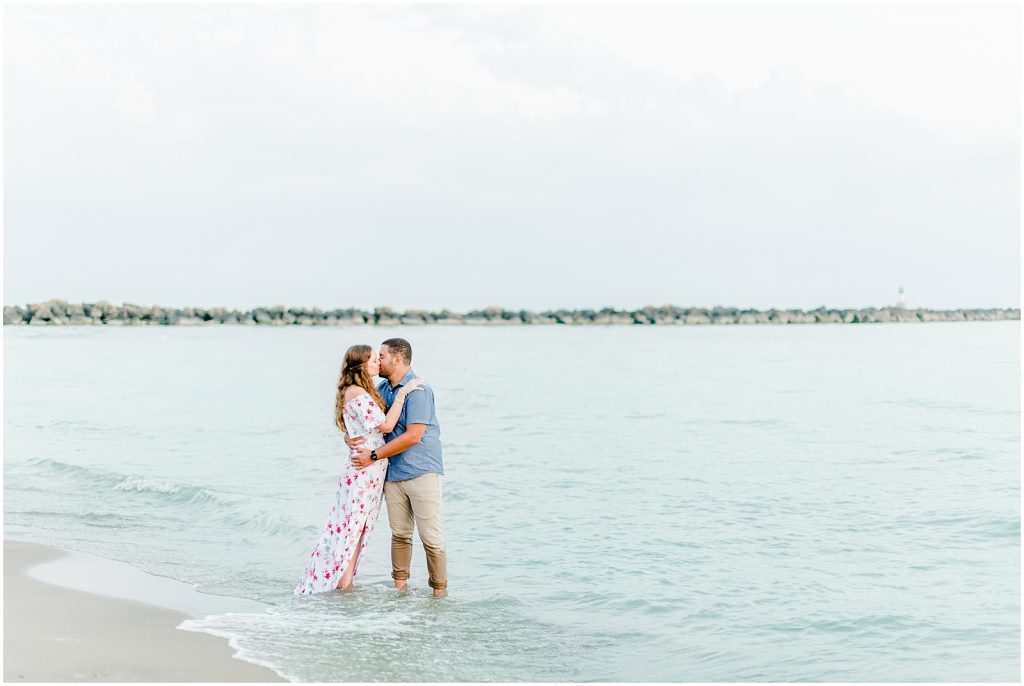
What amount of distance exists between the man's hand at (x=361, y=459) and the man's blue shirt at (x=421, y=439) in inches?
7.3

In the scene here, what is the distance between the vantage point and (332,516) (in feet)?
25.4

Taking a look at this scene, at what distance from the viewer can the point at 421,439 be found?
7383 mm

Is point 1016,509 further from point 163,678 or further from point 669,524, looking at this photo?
point 163,678

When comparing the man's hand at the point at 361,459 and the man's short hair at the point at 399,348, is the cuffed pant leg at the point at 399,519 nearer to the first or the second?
the man's hand at the point at 361,459

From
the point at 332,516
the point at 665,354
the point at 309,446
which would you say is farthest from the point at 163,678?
the point at 665,354

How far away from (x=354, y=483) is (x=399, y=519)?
43 cm

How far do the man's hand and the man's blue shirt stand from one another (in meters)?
0.18

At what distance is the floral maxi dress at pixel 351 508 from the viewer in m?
7.30

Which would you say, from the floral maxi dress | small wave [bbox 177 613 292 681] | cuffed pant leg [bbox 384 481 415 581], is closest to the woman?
the floral maxi dress

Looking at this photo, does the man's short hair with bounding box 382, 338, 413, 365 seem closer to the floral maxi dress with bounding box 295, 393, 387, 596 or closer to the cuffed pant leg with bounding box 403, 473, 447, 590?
the floral maxi dress with bounding box 295, 393, 387, 596

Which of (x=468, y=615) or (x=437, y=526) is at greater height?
(x=437, y=526)

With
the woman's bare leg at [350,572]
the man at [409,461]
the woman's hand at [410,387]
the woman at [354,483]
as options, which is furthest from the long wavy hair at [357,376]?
the woman's bare leg at [350,572]

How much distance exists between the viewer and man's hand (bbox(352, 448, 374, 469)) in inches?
290

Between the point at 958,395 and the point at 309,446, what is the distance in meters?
17.0
